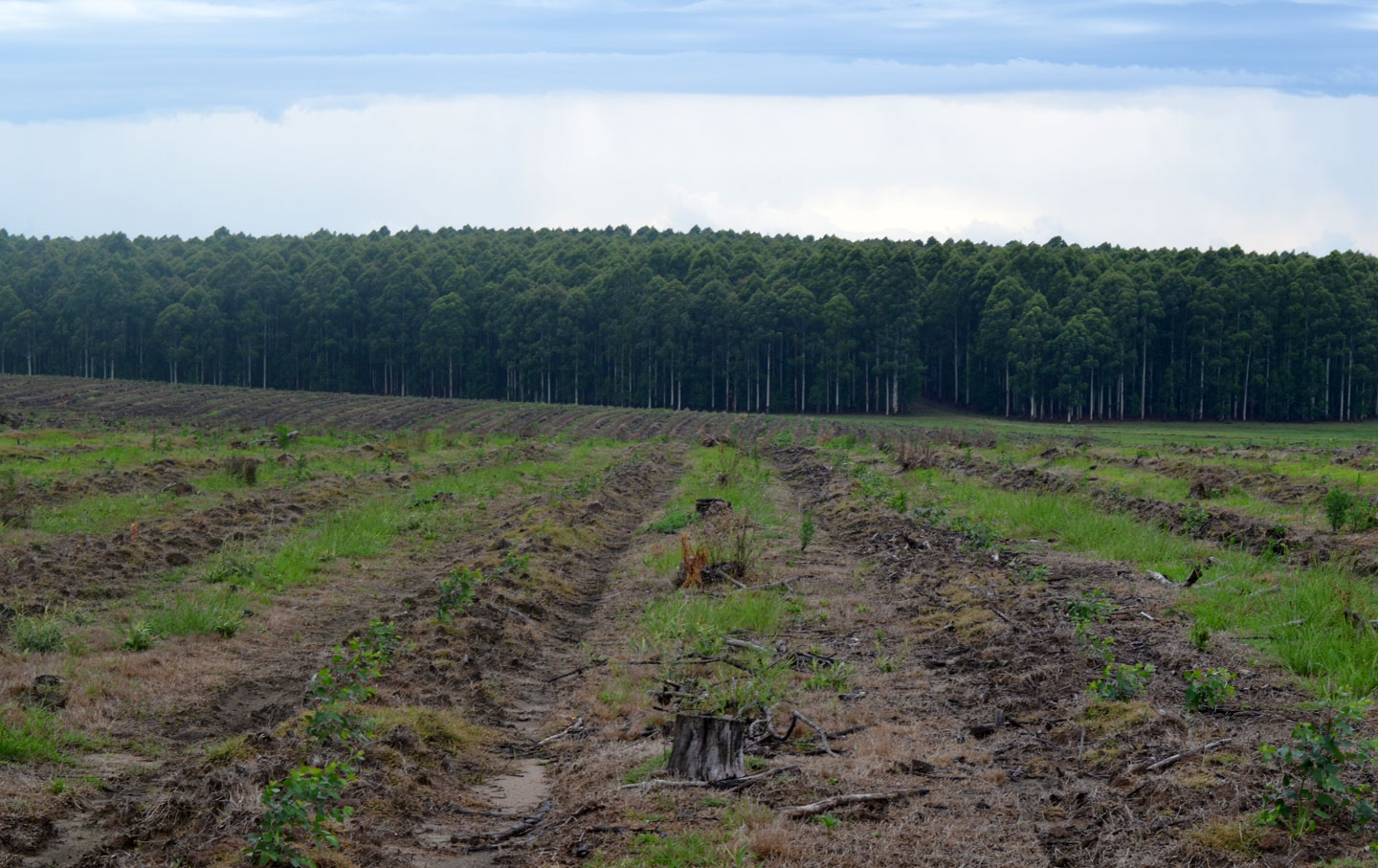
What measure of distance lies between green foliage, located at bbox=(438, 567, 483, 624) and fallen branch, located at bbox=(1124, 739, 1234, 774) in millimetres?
7271

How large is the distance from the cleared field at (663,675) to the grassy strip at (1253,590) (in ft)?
0.19

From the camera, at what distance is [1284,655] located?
9.37 meters

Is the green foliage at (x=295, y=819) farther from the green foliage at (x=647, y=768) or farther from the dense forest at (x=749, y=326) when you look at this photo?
the dense forest at (x=749, y=326)

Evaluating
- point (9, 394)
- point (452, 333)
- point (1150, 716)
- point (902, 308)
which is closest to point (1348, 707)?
point (1150, 716)

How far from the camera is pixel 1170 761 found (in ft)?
23.3

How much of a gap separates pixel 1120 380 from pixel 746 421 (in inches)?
1348

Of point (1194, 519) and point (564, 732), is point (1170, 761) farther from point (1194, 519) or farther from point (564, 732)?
point (1194, 519)

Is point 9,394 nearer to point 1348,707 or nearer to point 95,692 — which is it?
point 95,692

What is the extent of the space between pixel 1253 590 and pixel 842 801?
7459 mm

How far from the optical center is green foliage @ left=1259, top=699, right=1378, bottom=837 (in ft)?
18.9

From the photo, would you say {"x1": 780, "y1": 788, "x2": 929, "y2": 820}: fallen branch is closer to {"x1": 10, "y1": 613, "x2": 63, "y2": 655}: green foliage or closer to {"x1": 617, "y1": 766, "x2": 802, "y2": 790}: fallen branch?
→ {"x1": 617, "y1": 766, "x2": 802, "y2": 790}: fallen branch

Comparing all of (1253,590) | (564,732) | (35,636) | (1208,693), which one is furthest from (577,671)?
(1253,590)

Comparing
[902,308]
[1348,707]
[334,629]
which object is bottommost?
[334,629]

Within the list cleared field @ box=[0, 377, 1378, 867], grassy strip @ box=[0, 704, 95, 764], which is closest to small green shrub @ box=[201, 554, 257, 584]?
cleared field @ box=[0, 377, 1378, 867]
